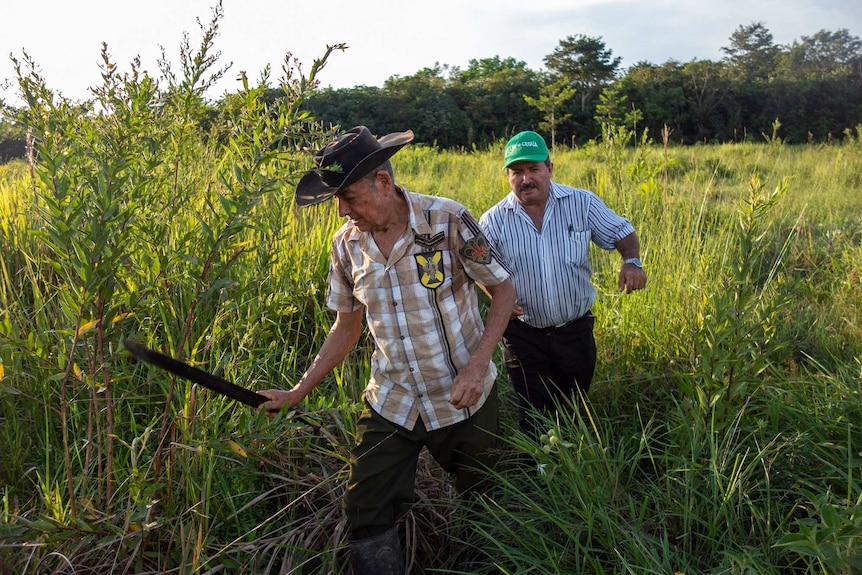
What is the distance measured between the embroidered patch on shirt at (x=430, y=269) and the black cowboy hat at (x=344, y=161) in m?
0.38

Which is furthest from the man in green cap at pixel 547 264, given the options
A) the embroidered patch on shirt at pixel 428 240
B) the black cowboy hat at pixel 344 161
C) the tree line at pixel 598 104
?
the tree line at pixel 598 104

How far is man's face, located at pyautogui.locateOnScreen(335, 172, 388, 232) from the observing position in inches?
88.7

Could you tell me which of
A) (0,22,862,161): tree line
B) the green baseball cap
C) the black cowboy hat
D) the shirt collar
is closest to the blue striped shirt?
the shirt collar

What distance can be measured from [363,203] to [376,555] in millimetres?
1249

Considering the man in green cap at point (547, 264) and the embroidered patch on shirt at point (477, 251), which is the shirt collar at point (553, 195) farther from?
the embroidered patch on shirt at point (477, 251)

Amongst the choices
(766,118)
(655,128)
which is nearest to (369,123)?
(655,128)

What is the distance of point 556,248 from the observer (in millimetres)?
3350

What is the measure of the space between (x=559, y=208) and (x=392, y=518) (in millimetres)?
1760

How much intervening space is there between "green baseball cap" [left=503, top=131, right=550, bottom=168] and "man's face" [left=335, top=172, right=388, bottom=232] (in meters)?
1.19

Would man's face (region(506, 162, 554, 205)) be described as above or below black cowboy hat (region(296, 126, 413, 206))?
below

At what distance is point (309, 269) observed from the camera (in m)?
3.88

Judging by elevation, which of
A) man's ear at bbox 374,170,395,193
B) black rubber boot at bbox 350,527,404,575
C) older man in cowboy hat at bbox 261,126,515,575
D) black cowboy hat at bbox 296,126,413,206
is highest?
black cowboy hat at bbox 296,126,413,206

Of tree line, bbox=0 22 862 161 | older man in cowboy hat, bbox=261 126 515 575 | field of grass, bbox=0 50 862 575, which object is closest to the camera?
field of grass, bbox=0 50 862 575

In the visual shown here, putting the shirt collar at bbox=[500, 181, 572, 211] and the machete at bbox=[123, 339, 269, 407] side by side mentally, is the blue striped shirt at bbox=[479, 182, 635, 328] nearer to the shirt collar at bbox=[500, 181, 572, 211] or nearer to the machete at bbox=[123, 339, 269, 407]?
the shirt collar at bbox=[500, 181, 572, 211]
